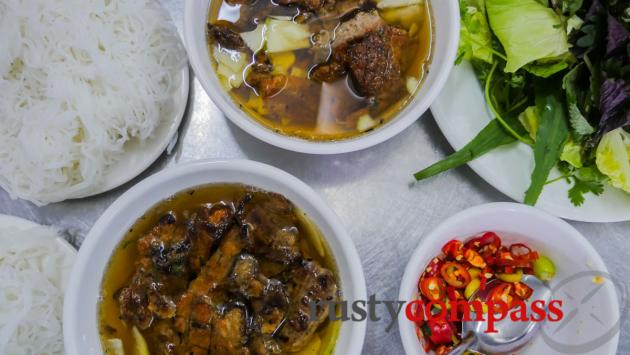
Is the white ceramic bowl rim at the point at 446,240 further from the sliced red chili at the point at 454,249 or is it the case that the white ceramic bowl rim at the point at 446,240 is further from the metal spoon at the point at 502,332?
the metal spoon at the point at 502,332

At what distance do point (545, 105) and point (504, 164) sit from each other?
0.26 meters

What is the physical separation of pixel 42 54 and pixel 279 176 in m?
0.95

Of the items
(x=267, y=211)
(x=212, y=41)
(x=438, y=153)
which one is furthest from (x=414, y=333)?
(x=212, y=41)

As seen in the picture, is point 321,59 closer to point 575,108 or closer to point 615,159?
point 575,108

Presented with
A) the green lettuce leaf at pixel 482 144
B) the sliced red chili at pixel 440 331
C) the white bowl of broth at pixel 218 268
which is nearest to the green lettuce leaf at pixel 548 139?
the green lettuce leaf at pixel 482 144

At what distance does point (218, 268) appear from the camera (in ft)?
5.95

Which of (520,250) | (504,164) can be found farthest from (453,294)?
(504,164)

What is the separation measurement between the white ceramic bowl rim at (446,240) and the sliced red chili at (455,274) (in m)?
0.07

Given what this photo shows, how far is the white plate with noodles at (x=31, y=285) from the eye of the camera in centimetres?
194

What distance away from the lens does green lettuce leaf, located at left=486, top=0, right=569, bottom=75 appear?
6.57 feet

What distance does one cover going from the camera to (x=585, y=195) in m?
2.11

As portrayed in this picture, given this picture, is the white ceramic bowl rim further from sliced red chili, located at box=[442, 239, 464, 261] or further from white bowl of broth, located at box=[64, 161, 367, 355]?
white bowl of broth, located at box=[64, 161, 367, 355]

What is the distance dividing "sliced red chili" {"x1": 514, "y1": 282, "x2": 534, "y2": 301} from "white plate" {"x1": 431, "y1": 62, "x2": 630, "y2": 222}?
296mm

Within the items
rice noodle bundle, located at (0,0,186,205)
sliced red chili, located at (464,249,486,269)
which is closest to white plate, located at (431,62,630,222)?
sliced red chili, located at (464,249,486,269)
